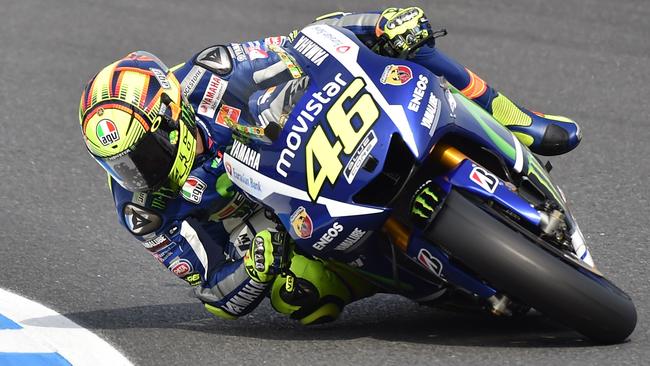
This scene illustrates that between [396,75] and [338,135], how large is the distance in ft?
1.24

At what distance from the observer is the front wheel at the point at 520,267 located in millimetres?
4641

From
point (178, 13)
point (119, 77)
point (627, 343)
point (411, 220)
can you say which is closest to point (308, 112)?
point (411, 220)

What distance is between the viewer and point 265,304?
6.48 metres

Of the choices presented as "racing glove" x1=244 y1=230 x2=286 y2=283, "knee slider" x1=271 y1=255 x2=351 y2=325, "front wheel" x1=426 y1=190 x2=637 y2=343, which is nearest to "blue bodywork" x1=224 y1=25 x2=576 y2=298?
"front wheel" x1=426 y1=190 x2=637 y2=343

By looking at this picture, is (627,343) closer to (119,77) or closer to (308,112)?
(308,112)

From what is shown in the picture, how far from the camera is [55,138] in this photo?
9.11 metres

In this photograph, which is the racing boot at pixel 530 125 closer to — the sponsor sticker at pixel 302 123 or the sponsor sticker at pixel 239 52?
the sponsor sticker at pixel 239 52

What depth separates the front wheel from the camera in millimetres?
4641

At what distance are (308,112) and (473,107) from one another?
715 millimetres

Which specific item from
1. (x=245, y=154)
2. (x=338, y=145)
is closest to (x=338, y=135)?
(x=338, y=145)

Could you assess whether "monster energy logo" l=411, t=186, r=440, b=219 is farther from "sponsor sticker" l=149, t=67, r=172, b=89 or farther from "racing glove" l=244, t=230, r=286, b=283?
"sponsor sticker" l=149, t=67, r=172, b=89

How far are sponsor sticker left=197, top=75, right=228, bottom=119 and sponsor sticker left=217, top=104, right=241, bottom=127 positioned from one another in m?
0.07

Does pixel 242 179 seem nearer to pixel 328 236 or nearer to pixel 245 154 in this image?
pixel 245 154

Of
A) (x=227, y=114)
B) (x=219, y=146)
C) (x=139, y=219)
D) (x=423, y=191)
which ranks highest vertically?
(x=423, y=191)
